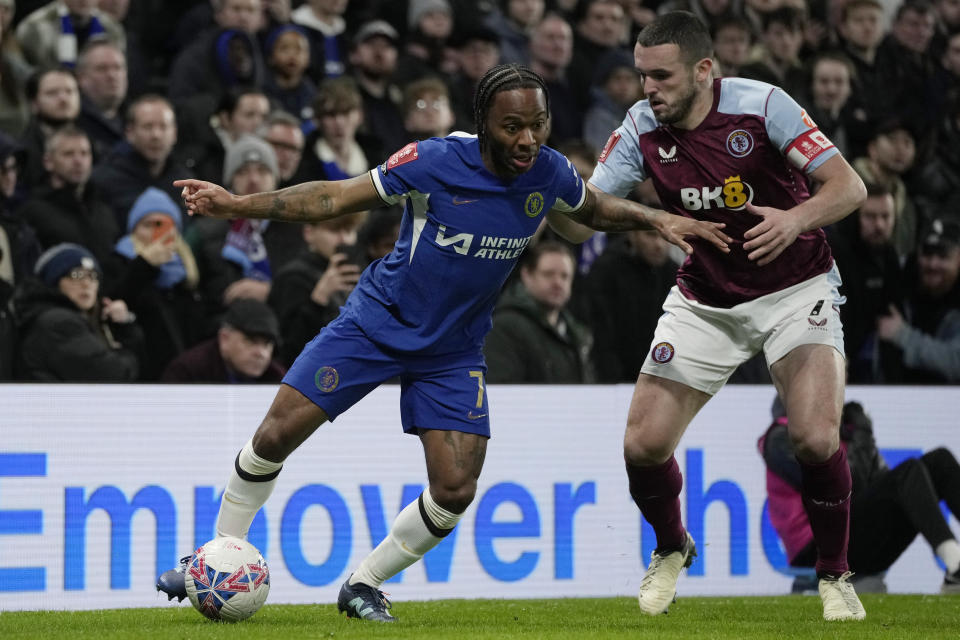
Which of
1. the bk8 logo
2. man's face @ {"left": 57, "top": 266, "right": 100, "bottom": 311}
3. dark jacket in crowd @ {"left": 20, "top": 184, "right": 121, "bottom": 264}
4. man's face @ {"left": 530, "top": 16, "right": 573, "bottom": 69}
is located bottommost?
man's face @ {"left": 57, "top": 266, "right": 100, "bottom": 311}

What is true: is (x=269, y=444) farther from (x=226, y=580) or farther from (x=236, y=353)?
(x=236, y=353)

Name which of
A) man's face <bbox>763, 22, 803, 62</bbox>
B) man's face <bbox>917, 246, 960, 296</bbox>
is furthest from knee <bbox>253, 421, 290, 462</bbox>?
man's face <bbox>763, 22, 803, 62</bbox>

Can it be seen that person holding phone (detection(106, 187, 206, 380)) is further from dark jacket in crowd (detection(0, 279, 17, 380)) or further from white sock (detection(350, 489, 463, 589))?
white sock (detection(350, 489, 463, 589))

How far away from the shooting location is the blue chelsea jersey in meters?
6.03

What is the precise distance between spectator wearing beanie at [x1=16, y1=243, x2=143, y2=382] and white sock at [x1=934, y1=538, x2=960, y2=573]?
16.6 feet

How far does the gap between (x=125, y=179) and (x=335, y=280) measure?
206 cm

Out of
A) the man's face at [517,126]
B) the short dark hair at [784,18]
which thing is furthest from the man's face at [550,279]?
the short dark hair at [784,18]

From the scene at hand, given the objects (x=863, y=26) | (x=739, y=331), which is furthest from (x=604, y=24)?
(x=739, y=331)

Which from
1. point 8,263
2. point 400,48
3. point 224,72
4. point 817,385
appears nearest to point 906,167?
point 400,48

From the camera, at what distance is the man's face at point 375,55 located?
12211mm

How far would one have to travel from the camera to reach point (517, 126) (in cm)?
585

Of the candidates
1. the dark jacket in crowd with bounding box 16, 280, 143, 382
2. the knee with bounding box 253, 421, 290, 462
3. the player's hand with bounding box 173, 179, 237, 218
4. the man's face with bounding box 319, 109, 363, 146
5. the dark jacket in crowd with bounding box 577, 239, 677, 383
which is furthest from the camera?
A: the man's face with bounding box 319, 109, 363, 146

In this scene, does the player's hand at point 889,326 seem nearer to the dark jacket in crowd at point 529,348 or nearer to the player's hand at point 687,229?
the dark jacket in crowd at point 529,348

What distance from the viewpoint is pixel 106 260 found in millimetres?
9594
